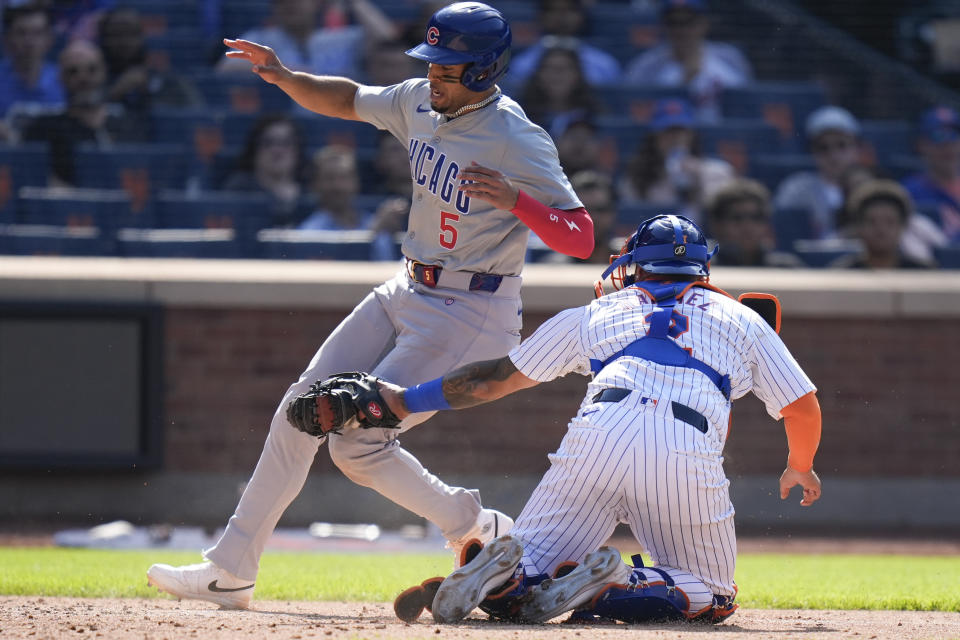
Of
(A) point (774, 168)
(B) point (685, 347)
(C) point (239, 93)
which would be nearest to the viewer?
(B) point (685, 347)

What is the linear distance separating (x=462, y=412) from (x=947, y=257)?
3.46m

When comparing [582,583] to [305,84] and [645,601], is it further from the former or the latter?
[305,84]

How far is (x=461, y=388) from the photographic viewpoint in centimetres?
409

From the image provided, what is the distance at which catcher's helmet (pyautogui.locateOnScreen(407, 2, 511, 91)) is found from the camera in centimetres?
435

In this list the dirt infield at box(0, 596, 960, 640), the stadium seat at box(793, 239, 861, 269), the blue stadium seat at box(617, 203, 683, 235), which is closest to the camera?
the dirt infield at box(0, 596, 960, 640)

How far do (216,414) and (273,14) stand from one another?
3.36 meters

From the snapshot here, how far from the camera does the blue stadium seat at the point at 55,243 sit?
8.37m

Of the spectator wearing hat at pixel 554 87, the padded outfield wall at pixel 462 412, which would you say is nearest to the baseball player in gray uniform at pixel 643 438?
the padded outfield wall at pixel 462 412

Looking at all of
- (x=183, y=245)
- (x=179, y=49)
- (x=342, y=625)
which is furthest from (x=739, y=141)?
(x=342, y=625)

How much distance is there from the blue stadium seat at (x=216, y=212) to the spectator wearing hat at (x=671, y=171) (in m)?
2.45

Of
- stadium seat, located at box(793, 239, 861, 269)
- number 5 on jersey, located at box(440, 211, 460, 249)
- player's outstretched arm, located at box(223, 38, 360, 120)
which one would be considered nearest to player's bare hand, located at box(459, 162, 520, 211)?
number 5 on jersey, located at box(440, 211, 460, 249)

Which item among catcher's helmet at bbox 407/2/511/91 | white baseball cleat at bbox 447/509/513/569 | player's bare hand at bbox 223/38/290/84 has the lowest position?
white baseball cleat at bbox 447/509/513/569

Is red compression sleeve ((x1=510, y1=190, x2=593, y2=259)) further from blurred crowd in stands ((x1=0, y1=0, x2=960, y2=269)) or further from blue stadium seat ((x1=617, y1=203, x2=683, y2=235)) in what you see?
blue stadium seat ((x1=617, y1=203, x2=683, y2=235))

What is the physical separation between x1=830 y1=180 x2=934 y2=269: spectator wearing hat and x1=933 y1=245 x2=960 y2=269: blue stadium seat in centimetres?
24
